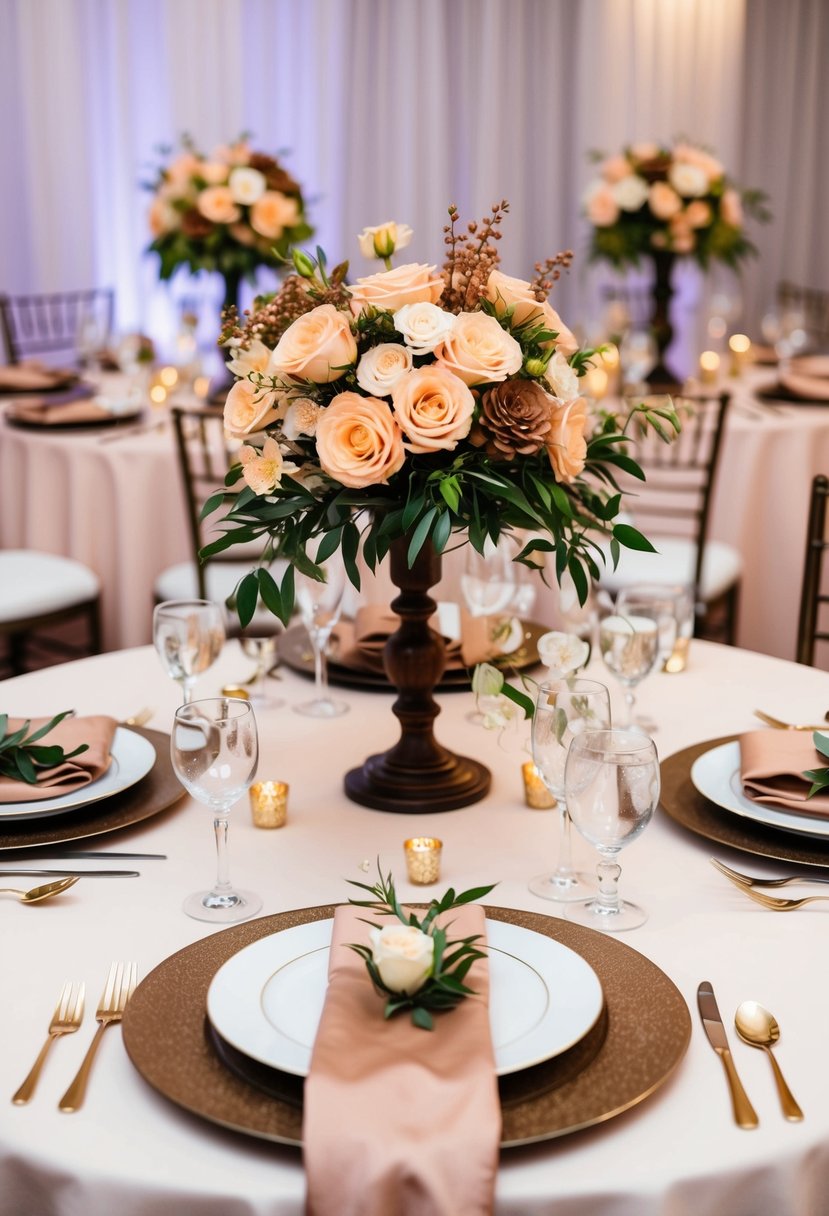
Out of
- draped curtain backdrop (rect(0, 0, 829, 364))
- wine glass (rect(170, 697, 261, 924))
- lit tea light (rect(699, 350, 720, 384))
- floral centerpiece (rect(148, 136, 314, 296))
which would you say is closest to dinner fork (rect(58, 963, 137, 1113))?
wine glass (rect(170, 697, 261, 924))

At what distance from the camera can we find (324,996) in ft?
3.45

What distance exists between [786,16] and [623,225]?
154 inches

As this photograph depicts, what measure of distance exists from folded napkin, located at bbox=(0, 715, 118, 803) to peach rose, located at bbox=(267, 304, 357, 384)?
1.60 feet

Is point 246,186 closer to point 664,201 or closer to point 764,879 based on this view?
point 664,201

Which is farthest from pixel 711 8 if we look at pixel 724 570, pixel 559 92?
pixel 724 570

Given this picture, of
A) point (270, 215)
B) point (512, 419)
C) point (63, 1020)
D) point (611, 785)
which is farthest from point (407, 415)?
Result: point (270, 215)

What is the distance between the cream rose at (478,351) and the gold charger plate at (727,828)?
1.67 feet

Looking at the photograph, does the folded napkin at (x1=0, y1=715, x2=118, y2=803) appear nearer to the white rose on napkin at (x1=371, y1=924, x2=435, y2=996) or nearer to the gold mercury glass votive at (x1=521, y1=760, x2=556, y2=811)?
the gold mercury glass votive at (x1=521, y1=760, x2=556, y2=811)

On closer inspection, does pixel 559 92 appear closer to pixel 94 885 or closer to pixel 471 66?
pixel 471 66

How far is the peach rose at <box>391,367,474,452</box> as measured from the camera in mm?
1330

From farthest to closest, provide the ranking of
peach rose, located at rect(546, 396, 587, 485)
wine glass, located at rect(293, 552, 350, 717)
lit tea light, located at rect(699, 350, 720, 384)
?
lit tea light, located at rect(699, 350, 720, 384) < wine glass, located at rect(293, 552, 350, 717) < peach rose, located at rect(546, 396, 587, 485)

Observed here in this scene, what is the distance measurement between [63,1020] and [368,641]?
0.95 metres

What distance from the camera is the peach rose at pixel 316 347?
136cm

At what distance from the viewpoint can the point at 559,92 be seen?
7.24m
